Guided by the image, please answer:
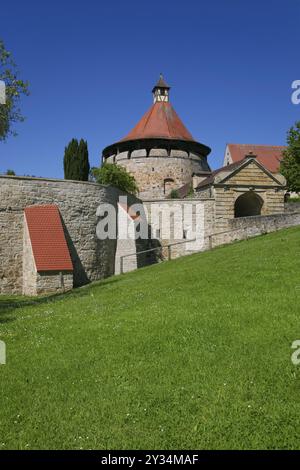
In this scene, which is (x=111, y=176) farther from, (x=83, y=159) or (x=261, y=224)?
(x=261, y=224)

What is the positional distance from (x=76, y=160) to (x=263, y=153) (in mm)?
24541

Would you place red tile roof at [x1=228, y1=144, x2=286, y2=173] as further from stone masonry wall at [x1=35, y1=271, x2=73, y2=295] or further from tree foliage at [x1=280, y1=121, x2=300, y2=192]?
stone masonry wall at [x1=35, y1=271, x2=73, y2=295]

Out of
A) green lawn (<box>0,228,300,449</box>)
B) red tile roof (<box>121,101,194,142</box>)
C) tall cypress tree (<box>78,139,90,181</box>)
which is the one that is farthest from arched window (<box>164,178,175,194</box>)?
green lawn (<box>0,228,300,449</box>)

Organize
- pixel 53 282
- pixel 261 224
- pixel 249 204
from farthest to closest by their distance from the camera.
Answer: pixel 249 204
pixel 261 224
pixel 53 282

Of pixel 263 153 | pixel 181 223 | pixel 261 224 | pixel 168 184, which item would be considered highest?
pixel 263 153

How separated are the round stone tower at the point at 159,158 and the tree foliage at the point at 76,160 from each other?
32.8 ft

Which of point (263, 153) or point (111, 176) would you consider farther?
point (263, 153)

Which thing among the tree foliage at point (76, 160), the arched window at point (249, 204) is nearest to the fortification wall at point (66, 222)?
the arched window at point (249, 204)

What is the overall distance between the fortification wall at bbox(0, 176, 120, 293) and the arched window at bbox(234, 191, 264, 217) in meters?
10.1

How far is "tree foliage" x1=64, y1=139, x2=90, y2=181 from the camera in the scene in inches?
1452

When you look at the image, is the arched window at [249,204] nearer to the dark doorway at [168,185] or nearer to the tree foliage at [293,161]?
the tree foliage at [293,161]

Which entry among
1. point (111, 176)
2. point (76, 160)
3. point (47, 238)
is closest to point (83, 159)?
point (76, 160)

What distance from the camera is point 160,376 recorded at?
5.91m
